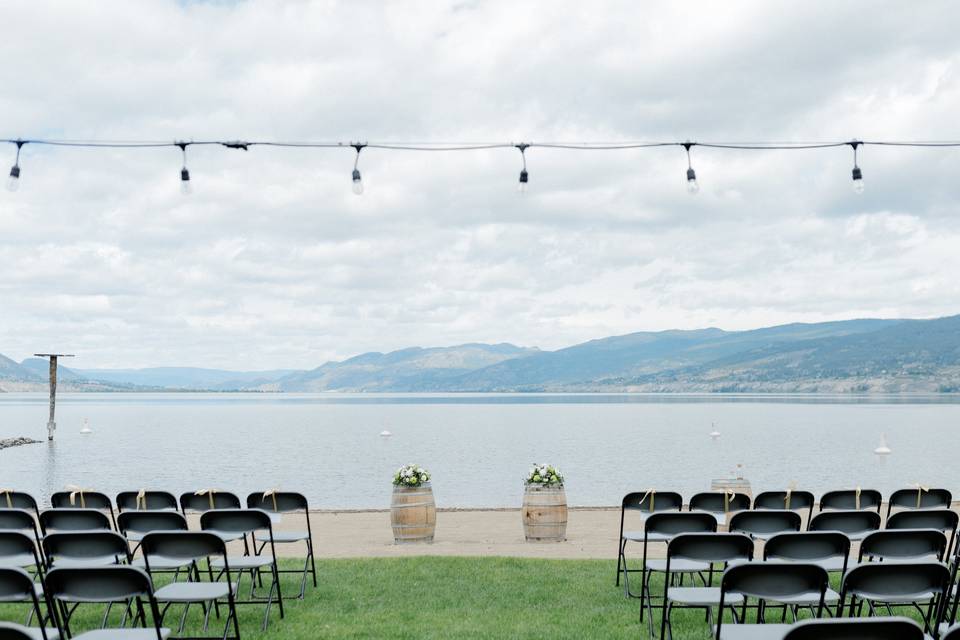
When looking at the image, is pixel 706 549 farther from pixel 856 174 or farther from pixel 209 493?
pixel 856 174

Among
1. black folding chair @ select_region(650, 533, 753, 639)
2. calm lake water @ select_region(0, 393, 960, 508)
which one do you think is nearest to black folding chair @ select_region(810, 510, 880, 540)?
black folding chair @ select_region(650, 533, 753, 639)

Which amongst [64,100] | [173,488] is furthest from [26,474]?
[64,100]

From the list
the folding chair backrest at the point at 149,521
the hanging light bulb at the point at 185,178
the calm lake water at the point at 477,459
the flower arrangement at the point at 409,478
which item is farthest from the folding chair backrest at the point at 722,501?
the calm lake water at the point at 477,459

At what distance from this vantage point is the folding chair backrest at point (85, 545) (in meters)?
5.14

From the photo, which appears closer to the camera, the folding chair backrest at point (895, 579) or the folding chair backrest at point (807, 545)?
the folding chair backrest at point (895, 579)

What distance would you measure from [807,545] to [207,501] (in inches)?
191

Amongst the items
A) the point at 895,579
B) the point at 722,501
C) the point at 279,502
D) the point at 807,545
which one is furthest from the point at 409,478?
the point at 895,579

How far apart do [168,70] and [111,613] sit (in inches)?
285

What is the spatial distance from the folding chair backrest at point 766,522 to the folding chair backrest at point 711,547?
83 cm

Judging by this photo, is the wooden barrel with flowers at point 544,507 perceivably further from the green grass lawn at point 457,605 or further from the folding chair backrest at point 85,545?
the folding chair backrest at point 85,545

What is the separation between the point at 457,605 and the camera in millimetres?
6605

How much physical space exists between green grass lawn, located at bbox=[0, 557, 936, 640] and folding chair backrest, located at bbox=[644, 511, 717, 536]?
24.0 inches

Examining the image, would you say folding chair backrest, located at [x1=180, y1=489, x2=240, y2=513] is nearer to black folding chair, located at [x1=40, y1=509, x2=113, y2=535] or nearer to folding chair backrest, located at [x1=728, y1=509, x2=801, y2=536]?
black folding chair, located at [x1=40, y1=509, x2=113, y2=535]

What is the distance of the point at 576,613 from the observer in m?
6.36
